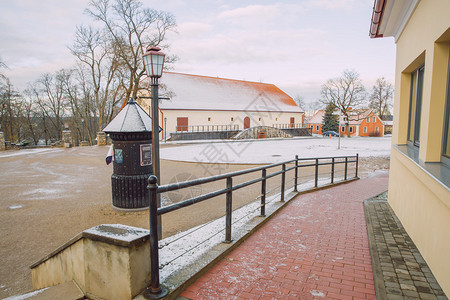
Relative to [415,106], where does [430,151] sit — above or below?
below

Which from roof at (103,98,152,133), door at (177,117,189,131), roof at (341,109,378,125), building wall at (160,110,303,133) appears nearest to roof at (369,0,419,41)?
roof at (103,98,152,133)

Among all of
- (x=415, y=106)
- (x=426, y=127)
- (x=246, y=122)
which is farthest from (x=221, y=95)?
(x=426, y=127)

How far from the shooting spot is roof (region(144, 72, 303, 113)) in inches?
1704

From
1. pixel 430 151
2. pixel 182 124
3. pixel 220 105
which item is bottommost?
pixel 430 151

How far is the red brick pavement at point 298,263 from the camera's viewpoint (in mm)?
3006

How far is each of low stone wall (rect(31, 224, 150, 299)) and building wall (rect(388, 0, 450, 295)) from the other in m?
2.98

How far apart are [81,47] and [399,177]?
39.5 metres

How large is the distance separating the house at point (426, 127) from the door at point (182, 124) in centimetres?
3554

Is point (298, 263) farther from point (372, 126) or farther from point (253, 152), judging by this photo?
point (372, 126)

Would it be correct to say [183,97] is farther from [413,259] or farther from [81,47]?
[413,259]

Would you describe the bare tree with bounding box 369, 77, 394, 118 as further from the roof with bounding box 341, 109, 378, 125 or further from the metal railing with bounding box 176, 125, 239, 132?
the metal railing with bounding box 176, 125, 239, 132

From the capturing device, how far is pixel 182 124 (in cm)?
4094

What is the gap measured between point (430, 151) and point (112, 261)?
4210mm

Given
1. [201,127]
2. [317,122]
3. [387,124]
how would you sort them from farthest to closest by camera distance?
[317,122]
[387,124]
[201,127]
